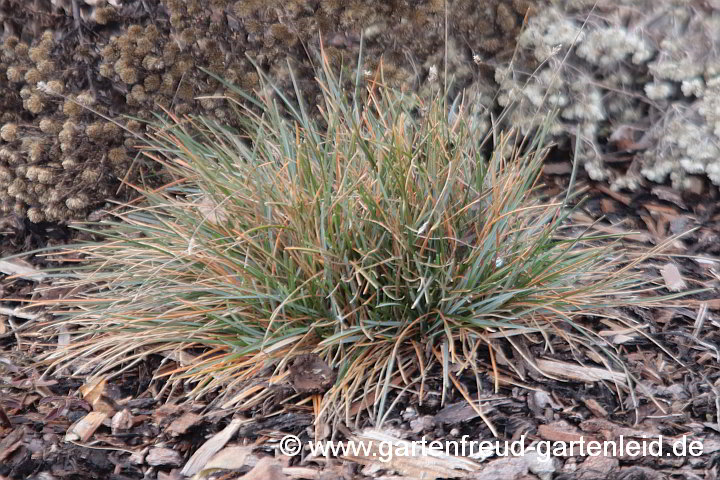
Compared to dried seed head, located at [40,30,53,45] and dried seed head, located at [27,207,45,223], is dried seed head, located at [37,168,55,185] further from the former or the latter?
dried seed head, located at [40,30,53,45]

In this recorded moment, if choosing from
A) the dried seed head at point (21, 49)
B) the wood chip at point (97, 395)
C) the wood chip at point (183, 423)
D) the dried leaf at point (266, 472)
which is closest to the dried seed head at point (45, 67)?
the dried seed head at point (21, 49)

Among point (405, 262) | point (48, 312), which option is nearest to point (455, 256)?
point (405, 262)

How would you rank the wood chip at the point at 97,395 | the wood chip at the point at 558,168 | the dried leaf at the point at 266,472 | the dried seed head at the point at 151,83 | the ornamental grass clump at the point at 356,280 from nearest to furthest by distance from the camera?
the dried leaf at the point at 266,472 < the ornamental grass clump at the point at 356,280 < the wood chip at the point at 97,395 < the dried seed head at the point at 151,83 < the wood chip at the point at 558,168

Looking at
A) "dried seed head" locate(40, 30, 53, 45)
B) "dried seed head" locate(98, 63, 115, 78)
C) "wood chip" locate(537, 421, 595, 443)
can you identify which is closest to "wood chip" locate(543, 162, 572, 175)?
"wood chip" locate(537, 421, 595, 443)

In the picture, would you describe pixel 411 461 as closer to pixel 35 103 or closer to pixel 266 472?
pixel 266 472

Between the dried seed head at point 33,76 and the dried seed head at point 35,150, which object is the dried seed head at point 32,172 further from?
the dried seed head at point 33,76

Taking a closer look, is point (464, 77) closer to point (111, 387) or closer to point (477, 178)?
point (477, 178)

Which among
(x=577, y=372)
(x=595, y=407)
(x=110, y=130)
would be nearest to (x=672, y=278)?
(x=577, y=372)

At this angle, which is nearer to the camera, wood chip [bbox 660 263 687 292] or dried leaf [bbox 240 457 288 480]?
dried leaf [bbox 240 457 288 480]
